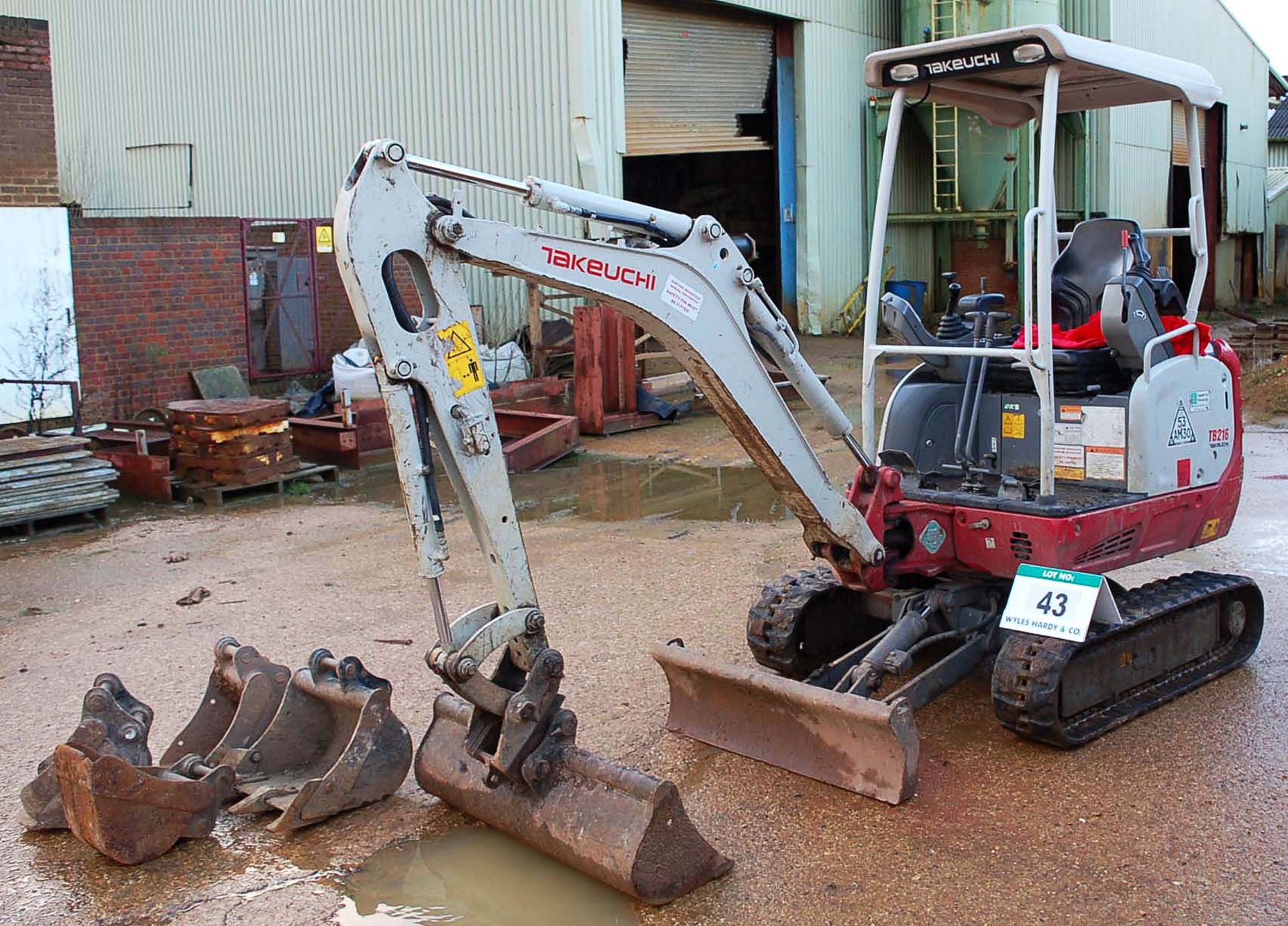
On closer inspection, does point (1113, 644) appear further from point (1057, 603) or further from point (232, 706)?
point (232, 706)

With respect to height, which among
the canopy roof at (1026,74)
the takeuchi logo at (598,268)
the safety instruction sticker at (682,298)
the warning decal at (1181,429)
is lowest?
the warning decal at (1181,429)

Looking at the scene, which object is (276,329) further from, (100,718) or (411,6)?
(100,718)

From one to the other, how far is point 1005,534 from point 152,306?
11289 mm

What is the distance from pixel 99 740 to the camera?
5.06 m

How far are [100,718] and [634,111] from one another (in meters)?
14.8

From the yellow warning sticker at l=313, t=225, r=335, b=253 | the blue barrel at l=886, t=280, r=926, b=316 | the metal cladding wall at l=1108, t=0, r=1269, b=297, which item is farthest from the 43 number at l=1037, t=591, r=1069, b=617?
the metal cladding wall at l=1108, t=0, r=1269, b=297

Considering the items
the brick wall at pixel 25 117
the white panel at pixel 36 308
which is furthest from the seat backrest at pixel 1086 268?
the brick wall at pixel 25 117

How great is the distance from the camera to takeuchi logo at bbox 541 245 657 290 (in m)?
4.68

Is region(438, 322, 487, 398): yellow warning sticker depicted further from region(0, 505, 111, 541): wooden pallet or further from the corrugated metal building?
the corrugated metal building

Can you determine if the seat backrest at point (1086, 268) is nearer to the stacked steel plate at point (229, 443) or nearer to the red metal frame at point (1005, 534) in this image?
the red metal frame at point (1005, 534)

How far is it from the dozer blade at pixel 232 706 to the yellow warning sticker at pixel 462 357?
169 cm

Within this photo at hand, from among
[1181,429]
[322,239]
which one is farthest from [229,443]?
[1181,429]

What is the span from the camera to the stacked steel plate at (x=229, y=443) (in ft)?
36.7

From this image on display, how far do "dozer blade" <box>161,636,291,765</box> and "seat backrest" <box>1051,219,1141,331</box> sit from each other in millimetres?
3877
